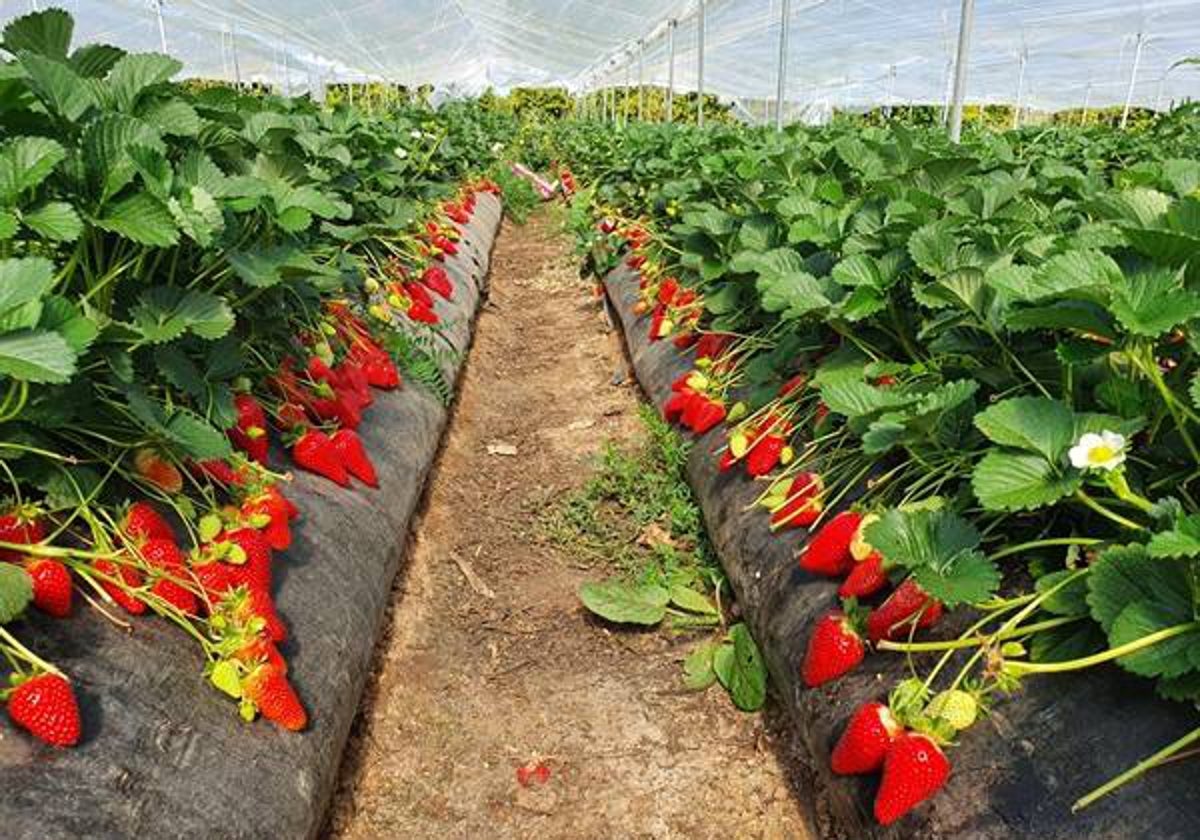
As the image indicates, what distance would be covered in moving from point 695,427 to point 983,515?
4.92 feet

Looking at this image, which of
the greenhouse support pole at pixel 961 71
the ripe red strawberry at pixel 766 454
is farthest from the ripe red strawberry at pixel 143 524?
the greenhouse support pole at pixel 961 71

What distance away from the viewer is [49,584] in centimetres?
157

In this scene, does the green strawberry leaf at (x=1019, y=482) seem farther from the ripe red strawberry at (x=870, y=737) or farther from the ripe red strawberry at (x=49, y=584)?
the ripe red strawberry at (x=49, y=584)

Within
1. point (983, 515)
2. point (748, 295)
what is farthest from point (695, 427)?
point (983, 515)

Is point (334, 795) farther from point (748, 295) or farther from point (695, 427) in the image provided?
point (748, 295)

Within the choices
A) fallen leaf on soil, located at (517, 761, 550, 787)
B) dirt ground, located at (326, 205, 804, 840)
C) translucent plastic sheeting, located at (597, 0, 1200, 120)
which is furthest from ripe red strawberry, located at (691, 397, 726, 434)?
translucent plastic sheeting, located at (597, 0, 1200, 120)

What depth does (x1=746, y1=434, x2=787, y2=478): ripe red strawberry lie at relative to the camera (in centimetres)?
266

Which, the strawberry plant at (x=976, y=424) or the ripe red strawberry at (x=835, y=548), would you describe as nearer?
the strawberry plant at (x=976, y=424)

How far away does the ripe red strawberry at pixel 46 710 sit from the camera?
1398 mm

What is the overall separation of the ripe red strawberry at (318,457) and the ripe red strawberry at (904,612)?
150 cm

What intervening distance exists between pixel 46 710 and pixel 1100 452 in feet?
5.21

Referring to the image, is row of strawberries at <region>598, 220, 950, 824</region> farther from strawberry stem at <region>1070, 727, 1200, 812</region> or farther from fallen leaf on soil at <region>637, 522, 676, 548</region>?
fallen leaf on soil at <region>637, 522, 676, 548</region>

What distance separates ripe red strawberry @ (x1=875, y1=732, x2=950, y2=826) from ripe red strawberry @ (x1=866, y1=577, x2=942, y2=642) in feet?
0.80

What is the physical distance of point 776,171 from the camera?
12.0ft
